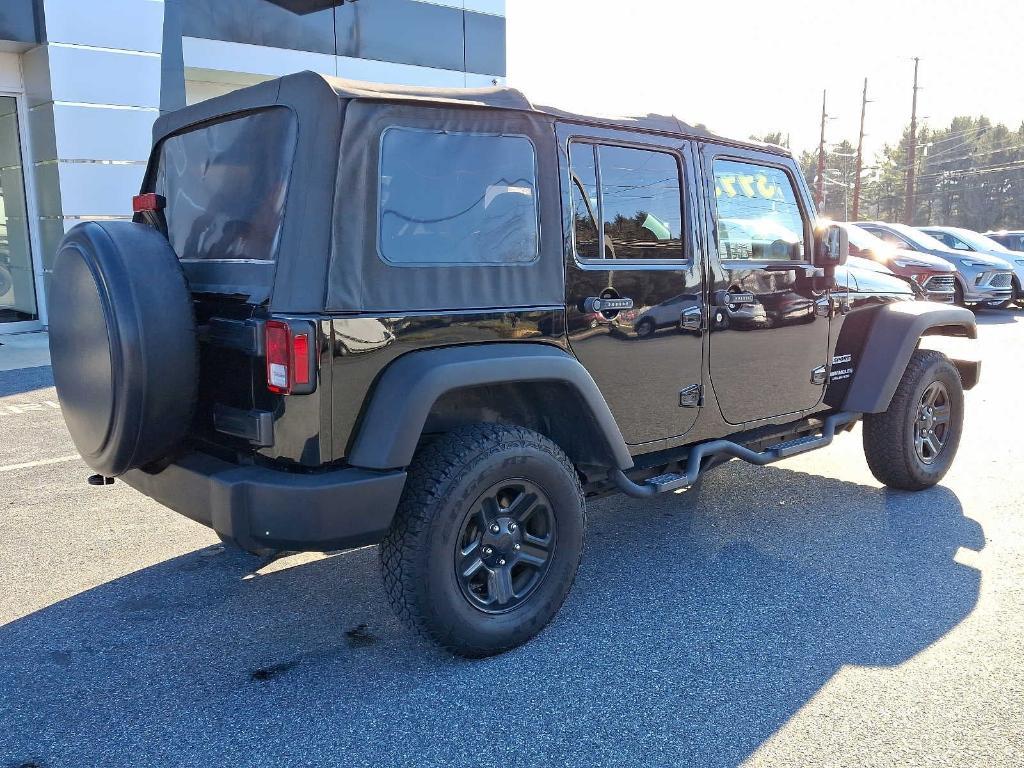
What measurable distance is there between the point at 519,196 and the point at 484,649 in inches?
63.9

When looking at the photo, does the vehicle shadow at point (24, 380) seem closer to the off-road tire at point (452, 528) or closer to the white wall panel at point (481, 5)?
the off-road tire at point (452, 528)

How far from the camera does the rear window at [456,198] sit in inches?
115

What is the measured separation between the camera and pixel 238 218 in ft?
10.2

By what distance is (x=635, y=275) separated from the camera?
359cm

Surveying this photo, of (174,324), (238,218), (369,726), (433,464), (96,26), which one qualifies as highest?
(96,26)

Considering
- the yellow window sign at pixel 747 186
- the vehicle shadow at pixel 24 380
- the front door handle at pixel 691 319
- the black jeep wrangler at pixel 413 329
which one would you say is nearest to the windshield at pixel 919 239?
the yellow window sign at pixel 747 186

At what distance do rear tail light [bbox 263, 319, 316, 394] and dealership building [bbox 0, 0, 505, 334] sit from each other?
32.1 ft

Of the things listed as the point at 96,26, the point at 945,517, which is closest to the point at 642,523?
the point at 945,517

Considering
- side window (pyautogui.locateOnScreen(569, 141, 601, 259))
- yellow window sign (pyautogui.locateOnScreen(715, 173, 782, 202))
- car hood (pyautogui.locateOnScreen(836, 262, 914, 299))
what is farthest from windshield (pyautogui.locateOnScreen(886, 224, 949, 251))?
side window (pyautogui.locateOnScreen(569, 141, 601, 259))

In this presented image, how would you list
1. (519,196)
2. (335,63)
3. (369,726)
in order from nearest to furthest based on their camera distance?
1. (369,726)
2. (519,196)
3. (335,63)

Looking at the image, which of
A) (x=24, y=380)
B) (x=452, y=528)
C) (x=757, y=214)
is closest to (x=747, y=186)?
(x=757, y=214)

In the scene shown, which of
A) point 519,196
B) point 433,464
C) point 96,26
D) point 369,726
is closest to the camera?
point 369,726

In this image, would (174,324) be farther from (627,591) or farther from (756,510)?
(756,510)

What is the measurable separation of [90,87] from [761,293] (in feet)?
37.2
